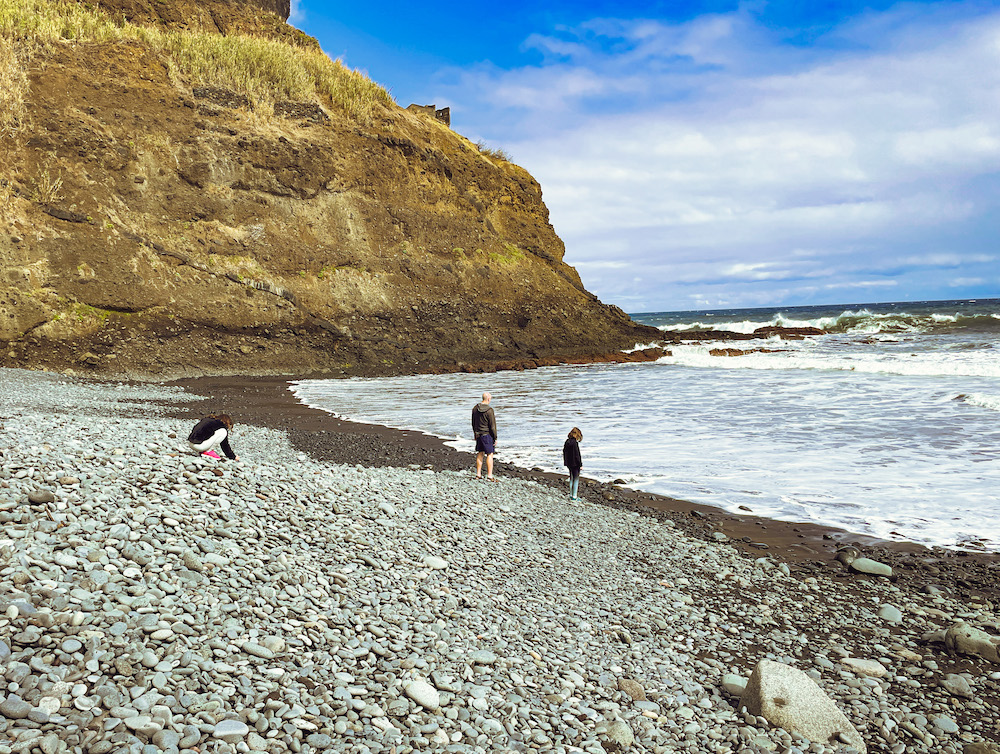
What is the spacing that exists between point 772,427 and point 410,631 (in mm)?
14324

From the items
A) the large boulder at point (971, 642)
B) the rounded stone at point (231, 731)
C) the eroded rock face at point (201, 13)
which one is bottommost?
the large boulder at point (971, 642)

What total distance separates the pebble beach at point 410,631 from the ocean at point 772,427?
2669 mm

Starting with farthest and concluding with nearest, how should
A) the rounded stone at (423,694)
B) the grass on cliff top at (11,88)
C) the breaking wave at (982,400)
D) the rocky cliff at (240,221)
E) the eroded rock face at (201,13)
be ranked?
the eroded rock face at (201,13) → the grass on cliff top at (11,88) → the rocky cliff at (240,221) → the breaking wave at (982,400) → the rounded stone at (423,694)

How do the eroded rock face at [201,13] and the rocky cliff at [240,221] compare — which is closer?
the rocky cliff at [240,221]

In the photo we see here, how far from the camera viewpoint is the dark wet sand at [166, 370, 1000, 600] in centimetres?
745

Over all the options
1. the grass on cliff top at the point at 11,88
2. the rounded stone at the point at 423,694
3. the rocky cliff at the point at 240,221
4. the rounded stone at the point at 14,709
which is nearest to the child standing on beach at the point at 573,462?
the rounded stone at the point at 423,694

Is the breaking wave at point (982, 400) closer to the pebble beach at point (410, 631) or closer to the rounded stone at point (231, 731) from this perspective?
the pebble beach at point (410, 631)

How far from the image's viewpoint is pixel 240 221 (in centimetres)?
3105

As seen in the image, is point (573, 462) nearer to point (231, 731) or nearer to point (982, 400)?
point (231, 731)

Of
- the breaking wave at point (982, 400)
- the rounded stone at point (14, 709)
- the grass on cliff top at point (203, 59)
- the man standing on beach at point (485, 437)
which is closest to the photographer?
the rounded stone at point (14, 709)

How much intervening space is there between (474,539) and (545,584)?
131cm

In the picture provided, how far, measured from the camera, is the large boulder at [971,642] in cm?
543

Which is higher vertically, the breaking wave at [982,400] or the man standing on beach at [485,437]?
the man standing on beach at [485,437]

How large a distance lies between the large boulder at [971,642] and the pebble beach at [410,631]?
0.02m
